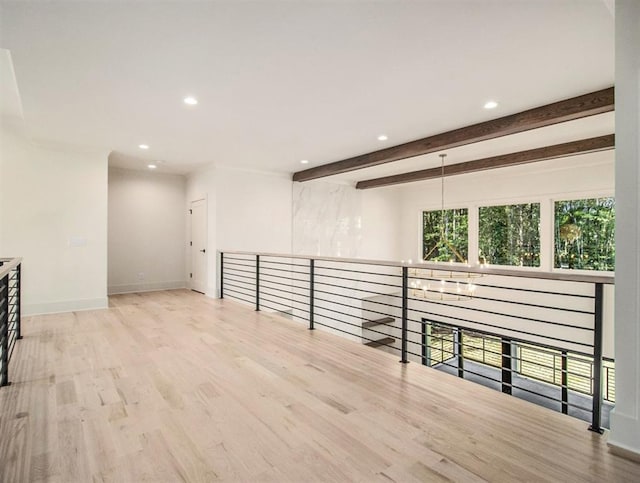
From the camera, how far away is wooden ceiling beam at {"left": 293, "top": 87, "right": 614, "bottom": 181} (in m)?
3.16

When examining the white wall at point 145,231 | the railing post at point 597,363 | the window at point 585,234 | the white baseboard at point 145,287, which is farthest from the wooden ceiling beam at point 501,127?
the white baseboard at point 145,287

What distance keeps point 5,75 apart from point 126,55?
175cm

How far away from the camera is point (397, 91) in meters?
3.19

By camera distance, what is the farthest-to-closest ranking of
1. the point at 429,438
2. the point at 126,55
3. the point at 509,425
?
the point at 126,55 → the point at 509,425 → the point at 429,438

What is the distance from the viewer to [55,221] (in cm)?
510

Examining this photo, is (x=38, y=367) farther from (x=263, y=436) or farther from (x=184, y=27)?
(x=184, y=27)

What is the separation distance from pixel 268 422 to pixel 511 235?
6493 mm

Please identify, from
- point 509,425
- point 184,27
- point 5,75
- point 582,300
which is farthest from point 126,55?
point 582,300

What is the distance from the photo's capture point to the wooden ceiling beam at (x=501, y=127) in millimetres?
3162

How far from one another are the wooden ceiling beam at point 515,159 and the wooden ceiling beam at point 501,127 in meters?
1.78

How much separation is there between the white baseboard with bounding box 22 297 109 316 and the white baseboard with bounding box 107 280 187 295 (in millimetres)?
1331

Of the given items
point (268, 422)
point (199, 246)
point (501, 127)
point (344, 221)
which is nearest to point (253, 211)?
point (199, 246)

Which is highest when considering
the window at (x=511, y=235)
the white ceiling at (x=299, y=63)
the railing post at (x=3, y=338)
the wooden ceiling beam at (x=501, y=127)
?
the white ceiling at (x=299, y=63)

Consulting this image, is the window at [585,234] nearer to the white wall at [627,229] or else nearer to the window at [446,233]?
the window at [446,233]
